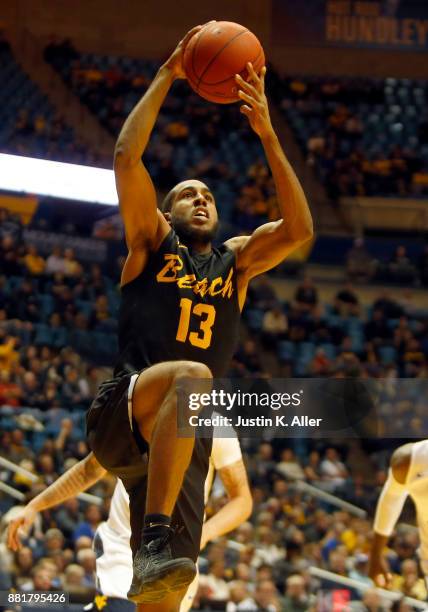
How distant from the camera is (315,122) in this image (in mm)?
19250

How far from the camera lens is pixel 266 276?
15664 millimetres

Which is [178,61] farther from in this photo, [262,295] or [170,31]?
[170,31]

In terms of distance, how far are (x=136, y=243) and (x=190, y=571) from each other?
1.38m

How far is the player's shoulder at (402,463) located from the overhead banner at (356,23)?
15.7 m

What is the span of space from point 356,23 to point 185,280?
16184 mm

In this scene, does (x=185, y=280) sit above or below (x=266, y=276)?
above

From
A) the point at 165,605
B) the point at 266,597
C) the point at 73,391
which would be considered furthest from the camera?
the point at 73,391

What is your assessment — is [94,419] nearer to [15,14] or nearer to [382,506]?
[382,506]

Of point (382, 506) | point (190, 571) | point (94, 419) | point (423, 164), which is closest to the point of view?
point (190, 571)

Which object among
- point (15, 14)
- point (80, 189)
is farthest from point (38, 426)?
point (15, 14)

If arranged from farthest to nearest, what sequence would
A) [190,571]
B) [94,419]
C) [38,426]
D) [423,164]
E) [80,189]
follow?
[423,164] < [80,189] < [38,426] < [94,419] < [190,571]

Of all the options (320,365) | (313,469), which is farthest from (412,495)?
(320,365)

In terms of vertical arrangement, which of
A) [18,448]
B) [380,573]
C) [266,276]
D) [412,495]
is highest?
[412,495]

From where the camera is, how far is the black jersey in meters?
4.19
